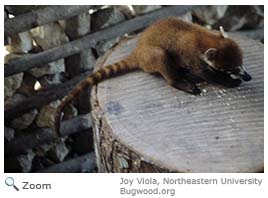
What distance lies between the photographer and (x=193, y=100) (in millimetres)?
1107

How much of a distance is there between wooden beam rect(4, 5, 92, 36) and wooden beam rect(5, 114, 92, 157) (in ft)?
0.89

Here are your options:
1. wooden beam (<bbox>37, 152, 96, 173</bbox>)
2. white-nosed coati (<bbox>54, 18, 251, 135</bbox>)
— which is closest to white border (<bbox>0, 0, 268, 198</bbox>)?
white-nosed coati (<bbox>54, 18, 251, 135</bbox>)

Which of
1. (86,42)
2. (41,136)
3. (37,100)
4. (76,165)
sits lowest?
(76,165)

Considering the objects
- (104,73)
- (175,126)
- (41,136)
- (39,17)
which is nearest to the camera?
(175,126)

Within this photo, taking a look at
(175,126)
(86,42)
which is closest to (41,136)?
(86,42)

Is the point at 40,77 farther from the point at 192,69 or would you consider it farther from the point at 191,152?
the point at 191,152

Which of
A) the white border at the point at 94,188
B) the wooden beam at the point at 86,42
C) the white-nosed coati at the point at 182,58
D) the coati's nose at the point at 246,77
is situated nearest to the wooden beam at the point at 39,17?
the wooden beam at the point at 86,42

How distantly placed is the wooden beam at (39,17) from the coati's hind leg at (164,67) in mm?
279

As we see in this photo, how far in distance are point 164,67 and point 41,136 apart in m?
0.48

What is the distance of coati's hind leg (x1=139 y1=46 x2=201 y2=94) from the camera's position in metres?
1.13

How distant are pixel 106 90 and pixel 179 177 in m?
0.23

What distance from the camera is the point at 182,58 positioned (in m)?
1.19

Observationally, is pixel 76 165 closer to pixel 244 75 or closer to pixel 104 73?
pixel 104 73
